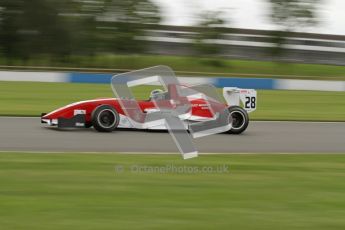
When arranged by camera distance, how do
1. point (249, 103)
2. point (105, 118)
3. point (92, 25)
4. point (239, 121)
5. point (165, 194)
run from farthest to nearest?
point (92, 25) < point (239, 121) < point (249, 103) < point (105, 118) < point (165, 194)

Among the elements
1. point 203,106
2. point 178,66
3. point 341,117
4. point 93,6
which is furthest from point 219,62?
point 203,106

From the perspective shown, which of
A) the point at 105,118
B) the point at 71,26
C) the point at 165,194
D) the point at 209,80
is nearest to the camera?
the point at 165,194

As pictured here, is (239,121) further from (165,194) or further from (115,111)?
(165,194)

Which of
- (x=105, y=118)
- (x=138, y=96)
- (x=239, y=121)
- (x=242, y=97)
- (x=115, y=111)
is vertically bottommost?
(x=138, y=96)

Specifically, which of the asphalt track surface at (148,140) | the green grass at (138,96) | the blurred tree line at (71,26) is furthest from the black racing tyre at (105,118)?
the blurred tree line at (71,26)

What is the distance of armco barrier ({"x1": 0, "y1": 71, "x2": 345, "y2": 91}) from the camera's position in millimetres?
19953

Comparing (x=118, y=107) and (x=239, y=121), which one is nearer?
(x=118, y=107)

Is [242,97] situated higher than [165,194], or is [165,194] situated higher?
[242,97]

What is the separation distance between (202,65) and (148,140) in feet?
104

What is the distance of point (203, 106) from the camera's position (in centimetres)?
983

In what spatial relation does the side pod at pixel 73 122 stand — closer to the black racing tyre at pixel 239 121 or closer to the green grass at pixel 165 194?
the green grass at pixel 165 194

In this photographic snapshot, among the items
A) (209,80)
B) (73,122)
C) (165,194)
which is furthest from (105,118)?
(209,80)

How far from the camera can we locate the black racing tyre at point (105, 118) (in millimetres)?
9547

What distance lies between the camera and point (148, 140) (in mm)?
9172
